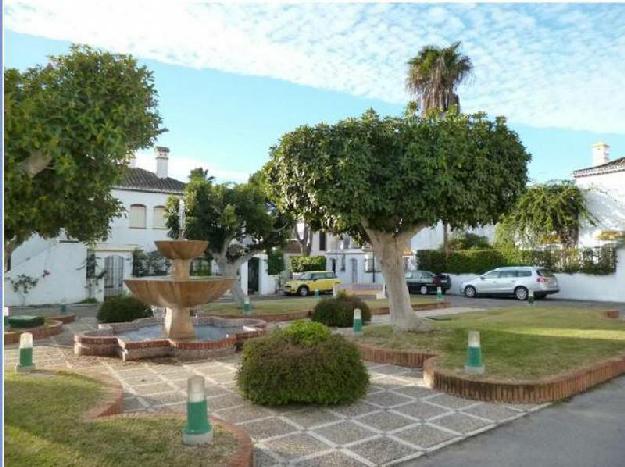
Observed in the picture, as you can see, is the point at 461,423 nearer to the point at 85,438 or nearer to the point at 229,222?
the point at 85,438

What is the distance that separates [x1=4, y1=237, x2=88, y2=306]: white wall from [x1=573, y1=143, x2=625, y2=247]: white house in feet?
84.7

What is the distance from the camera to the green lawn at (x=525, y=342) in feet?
26.2

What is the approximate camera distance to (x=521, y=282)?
82.1 ft

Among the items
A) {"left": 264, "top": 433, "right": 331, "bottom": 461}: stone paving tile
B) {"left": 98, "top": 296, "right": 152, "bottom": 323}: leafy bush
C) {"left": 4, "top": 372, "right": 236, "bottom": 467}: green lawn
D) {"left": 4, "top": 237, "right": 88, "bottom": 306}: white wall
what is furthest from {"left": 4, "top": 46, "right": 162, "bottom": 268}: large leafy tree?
{"left": 4, "top": 237, "right": 88, "bottom": 306}: white wall

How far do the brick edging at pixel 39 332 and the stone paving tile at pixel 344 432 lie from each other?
9803 millimetres

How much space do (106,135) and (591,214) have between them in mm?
27634

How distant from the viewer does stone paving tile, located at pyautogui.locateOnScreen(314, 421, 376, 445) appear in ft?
17.9

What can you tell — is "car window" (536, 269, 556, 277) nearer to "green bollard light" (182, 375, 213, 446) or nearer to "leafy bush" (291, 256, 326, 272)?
"leafy bush" (291, 256, 326, 272)

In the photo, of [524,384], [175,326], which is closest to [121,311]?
[175,326]

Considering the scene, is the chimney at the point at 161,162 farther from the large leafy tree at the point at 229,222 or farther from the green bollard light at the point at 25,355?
the green bollard light at the point at 25,355

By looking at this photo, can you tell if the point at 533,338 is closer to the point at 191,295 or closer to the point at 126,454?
the point at 191,295

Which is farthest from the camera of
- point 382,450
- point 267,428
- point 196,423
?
point 267,428

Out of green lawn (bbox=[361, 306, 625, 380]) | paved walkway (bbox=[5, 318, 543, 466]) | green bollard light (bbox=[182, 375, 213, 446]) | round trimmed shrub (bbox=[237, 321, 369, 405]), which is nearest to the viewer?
green bollard light (bbox=[182, 375, 213, 446])

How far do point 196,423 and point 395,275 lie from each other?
733 cm
